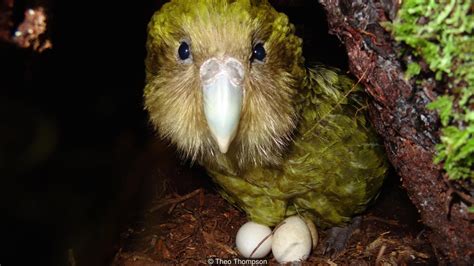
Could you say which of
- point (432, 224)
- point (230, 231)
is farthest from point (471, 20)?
point (230, 231)

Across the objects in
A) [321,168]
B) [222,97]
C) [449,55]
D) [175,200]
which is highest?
[449,55]

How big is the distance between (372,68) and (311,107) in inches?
27.6

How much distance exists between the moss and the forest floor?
1.09 metres

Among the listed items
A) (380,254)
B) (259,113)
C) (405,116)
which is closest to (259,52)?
(259,113)

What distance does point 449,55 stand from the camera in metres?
1.65

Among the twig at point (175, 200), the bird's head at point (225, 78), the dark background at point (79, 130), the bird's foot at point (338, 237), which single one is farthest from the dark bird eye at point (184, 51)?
the bird's foot at point (338, 237)

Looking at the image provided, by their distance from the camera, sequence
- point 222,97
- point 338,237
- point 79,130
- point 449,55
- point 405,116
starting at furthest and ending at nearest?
point 338,237 → point 79,130 → point 222,97 → point 405,116 → point 449,55

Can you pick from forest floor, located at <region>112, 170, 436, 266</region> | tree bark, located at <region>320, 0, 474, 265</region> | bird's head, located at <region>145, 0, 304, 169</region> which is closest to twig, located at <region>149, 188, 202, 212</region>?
forest floor, located at <region>112, 170, 436, 266</region>

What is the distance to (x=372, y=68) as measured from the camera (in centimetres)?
199

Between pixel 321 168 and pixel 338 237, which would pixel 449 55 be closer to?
pixel 321 168

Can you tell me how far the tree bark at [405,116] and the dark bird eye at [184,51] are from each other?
61 cm

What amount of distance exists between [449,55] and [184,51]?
3.67 feet

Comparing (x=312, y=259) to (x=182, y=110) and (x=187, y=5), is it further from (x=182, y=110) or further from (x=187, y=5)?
(x=187, y=5)

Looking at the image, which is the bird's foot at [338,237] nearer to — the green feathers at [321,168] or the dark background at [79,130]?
the green feathers at [321,168]
